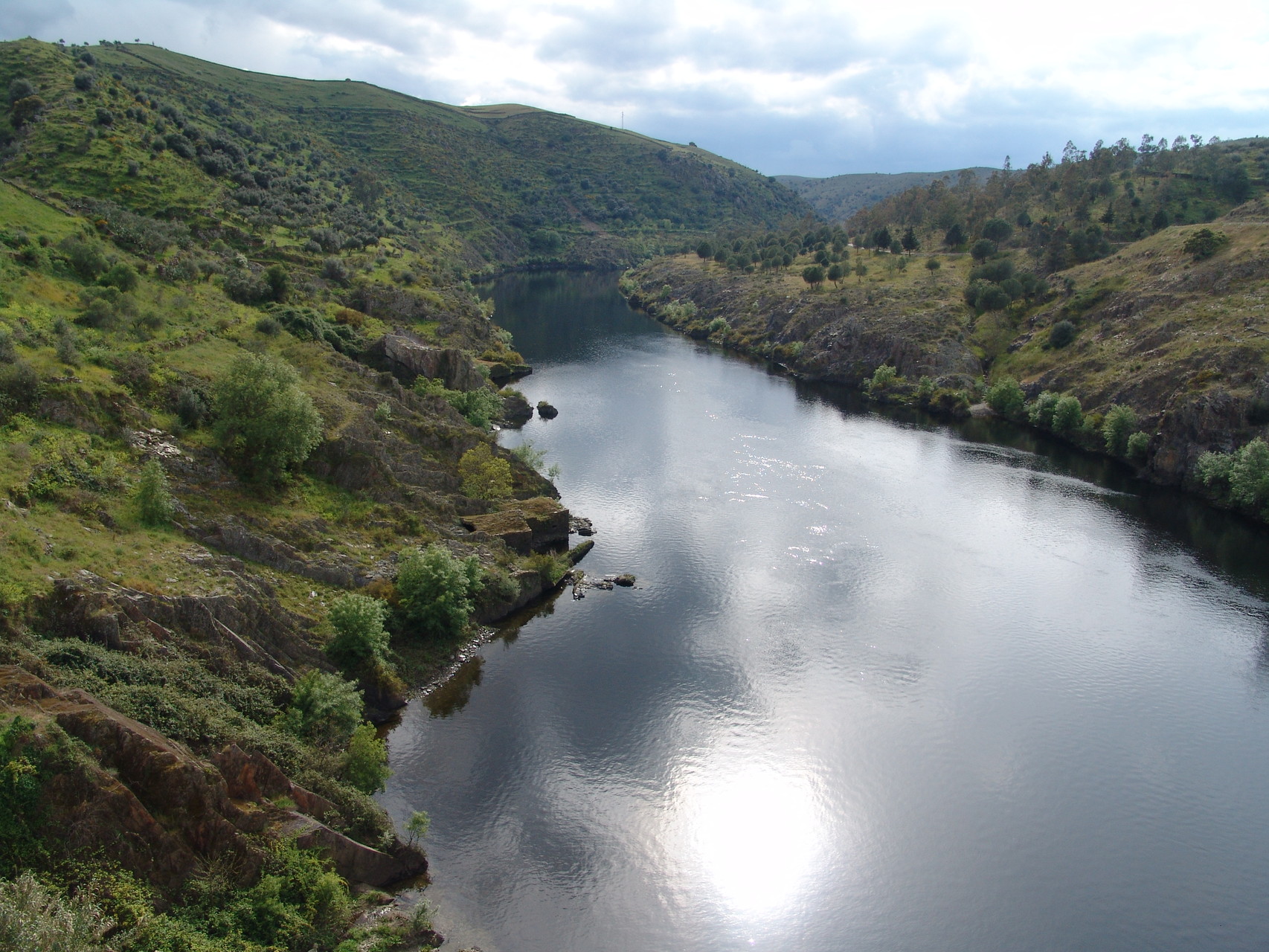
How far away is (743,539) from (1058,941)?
34.3 m

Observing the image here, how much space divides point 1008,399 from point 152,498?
9248 cm

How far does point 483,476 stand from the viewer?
57062 millimetres

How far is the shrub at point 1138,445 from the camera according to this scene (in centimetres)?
7819

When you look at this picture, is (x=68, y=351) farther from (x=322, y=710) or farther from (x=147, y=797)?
(x=147, y=797)

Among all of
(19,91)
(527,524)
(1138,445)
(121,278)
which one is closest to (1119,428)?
(1138,445)

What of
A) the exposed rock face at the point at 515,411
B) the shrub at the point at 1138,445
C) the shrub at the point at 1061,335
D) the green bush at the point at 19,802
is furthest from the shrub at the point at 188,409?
the shrub at the point at 1061,335

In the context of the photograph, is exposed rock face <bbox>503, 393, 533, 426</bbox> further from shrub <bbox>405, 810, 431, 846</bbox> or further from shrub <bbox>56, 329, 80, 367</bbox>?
shrub <bbox>405, 810, 431, 846</bbox>

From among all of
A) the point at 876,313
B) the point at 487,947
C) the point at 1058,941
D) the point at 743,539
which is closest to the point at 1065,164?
the point at 876,313

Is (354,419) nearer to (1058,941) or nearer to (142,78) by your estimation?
(1058,941)

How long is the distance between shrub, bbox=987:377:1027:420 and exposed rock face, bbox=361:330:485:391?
63655 millimetres

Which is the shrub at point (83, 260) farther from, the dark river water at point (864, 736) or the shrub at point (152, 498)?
the dark river water at point (864, 736)

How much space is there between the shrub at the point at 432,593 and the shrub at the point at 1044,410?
75.3 m

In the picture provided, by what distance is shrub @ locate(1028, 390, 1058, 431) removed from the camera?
9125 centimetres

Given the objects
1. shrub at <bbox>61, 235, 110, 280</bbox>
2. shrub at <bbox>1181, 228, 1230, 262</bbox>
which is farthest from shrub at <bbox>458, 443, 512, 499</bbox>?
shrub at <bbox>1181, 228, 1230, 262</bbox>
